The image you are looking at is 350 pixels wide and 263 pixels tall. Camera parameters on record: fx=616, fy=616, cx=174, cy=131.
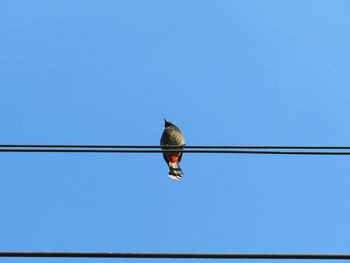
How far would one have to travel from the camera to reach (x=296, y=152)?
596cm

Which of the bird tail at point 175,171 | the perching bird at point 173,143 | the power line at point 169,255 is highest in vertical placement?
the perching bird at point 173,143

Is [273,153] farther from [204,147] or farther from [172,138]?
[172,138]

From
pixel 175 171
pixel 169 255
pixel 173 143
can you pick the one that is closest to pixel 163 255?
pixel 169 255

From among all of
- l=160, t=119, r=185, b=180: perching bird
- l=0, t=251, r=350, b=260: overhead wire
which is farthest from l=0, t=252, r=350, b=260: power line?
l=160, t=119, r=185, b=180: perching bird

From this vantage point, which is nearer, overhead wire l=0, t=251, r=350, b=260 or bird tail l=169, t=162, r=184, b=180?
overhead wire l=0, t=251, r=350, b=260

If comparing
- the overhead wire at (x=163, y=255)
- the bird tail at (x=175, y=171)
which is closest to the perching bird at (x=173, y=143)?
the bird tail at (x=175, y=171)

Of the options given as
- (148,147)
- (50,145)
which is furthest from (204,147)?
(50,145)

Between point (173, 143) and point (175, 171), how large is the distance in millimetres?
759

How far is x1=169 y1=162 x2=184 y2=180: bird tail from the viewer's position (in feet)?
39.8

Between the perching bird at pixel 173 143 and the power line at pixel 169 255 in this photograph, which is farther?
the perching bird at pixel 173 143

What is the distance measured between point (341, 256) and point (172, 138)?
28.6 ft

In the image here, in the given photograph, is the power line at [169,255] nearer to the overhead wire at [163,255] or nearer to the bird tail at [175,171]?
the overhead wire at [163,255]

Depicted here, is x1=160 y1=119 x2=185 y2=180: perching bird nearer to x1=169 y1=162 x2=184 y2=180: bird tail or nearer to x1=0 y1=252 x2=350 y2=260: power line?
x1=169 y1=162 x2=184 y2=180: bird tail

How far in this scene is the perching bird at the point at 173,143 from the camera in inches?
481
